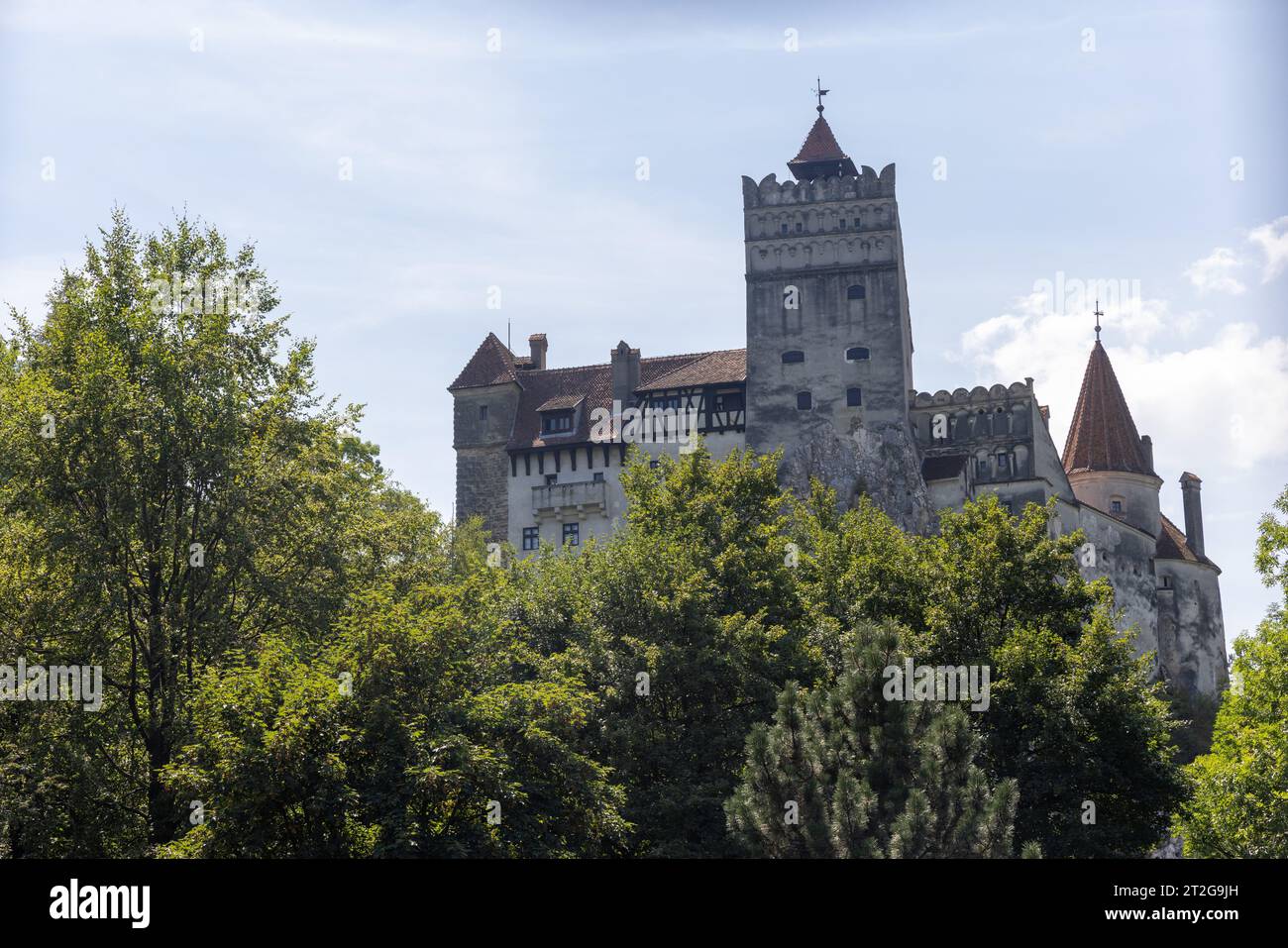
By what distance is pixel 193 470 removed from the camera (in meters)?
32.4

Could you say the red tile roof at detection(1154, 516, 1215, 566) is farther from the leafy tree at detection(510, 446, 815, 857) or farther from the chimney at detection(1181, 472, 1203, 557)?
the leafy tree at detection(510, 446, 815, 857)

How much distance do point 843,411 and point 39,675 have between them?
43333 mm

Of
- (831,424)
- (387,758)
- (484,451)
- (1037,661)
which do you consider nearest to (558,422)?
(484,451)

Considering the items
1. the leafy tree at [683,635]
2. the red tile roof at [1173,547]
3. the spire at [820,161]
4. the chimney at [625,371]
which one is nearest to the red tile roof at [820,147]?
the spire at [820,161]

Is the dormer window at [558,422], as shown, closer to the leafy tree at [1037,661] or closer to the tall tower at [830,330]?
the tall tower at [830,330]

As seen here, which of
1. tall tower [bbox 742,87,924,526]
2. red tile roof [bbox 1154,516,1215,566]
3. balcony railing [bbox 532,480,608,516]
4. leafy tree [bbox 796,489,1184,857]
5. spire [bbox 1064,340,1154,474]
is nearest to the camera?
leafy tree [bbox 796,489,1184,857]

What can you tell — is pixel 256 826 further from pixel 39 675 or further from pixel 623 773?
pixel 623 773

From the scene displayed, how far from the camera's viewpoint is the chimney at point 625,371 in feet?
240

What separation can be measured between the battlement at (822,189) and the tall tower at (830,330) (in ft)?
0.14

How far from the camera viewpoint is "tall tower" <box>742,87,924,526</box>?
6762 cm

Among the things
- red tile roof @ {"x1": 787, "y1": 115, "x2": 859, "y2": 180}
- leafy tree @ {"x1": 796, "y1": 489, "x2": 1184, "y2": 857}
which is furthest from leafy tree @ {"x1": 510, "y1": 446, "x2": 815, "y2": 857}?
red tile roof @ {"x1": 787, "y1": 115, "x2": 859, "y2": 180}

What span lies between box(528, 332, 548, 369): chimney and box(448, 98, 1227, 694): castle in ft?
10.7

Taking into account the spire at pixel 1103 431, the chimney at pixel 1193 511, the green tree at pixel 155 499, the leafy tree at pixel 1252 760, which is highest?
the spire at pixel 1103 431
